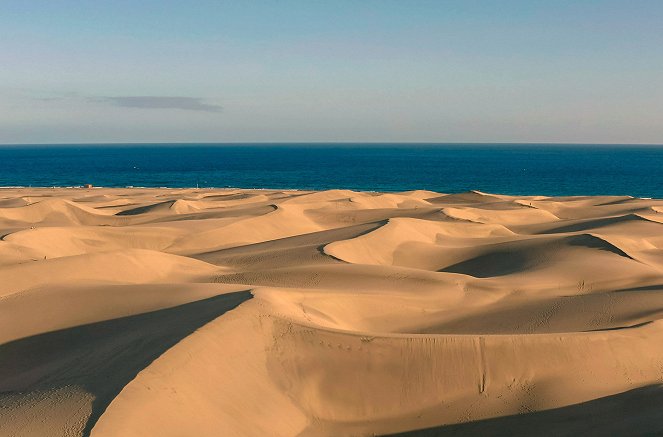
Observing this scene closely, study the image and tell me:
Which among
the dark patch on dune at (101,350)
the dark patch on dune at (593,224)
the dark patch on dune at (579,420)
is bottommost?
the dark patch on dune at (593,224)

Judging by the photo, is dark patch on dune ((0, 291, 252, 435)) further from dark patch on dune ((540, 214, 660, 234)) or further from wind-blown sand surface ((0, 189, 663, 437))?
dark patch on dune ((540, 214, 660, 234))

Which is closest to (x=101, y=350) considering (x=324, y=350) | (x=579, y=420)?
(x=324, y=350)

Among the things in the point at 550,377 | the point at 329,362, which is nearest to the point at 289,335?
the point at 329,362

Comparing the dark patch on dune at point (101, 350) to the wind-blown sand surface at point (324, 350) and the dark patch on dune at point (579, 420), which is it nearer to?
the wind-blown sand surface at point (324, 350)

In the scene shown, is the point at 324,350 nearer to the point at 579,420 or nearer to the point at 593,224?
the point at 579,420

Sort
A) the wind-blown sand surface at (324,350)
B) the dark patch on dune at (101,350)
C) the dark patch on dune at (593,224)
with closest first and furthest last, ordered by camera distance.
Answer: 1. the wind-blown sand surface at (324,350)
2. the dark patch on dune at (101,350)
3. the dark patch on dune at (593,224)

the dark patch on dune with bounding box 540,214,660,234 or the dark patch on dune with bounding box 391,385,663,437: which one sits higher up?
the dark patch on dune with bounding box 391,385,663,437

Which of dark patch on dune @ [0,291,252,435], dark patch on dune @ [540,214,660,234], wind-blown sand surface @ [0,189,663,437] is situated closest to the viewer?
wind-blown sand surface @ [0,189,663,437]

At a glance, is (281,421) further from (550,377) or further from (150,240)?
(150,240)

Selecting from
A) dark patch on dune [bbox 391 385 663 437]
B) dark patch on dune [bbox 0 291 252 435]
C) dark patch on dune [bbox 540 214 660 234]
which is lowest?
A: dark patch on dune [bbox 540 214 660 234]

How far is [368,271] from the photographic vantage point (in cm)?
1575

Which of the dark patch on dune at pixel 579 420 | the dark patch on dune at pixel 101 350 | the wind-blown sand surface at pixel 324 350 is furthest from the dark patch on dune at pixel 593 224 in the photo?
the dark patch on dune at pixel 101 350

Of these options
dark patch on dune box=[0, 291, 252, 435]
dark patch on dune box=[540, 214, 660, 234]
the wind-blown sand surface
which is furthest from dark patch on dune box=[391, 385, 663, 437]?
dark patch on dune box=[540, 214, 660, 234]

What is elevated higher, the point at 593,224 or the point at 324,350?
the point at 324,350
